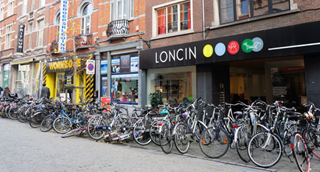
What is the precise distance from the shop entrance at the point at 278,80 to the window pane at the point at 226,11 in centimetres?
201

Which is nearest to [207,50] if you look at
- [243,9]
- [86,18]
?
[243,9]

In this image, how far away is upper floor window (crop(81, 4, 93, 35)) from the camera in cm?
1566

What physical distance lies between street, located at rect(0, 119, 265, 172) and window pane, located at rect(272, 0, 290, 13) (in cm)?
632

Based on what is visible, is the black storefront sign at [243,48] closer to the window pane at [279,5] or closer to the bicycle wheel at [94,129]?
the window pane at [279,5]

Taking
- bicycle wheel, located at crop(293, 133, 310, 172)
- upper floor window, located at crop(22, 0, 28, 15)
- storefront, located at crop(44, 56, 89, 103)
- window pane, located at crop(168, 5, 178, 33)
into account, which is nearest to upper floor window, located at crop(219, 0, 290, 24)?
window pane, located at crop(168, 5, 178, 33)

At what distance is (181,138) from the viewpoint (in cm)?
600

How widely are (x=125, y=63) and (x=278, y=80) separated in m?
8.08

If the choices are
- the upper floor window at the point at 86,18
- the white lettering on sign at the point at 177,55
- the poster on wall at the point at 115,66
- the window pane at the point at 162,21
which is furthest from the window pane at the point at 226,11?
the upper floor window at the point at 86,18

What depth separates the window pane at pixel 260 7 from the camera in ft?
28.2

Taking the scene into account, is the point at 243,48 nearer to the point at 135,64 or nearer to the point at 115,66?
the point at 135,64

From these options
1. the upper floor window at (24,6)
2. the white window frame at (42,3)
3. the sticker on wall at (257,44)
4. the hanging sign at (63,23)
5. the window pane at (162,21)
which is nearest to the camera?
the sticker on wall at (257,44)

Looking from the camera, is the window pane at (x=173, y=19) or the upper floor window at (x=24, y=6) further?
the upper floor window at (x=24, y=6)

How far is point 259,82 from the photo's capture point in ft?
42.9

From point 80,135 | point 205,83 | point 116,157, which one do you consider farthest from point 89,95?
point 116,157
